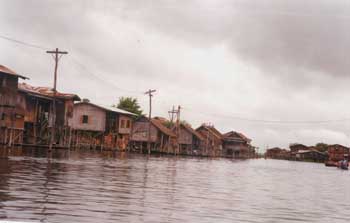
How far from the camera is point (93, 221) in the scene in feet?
23.7

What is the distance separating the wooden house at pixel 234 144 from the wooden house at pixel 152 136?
16883mm

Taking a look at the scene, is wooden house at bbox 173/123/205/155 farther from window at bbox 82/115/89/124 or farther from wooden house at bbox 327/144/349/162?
window at bbox 82/115/89/124

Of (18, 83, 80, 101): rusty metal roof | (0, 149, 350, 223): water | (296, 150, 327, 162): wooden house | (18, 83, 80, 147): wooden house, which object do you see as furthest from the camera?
(296, 150, 327, 162): wooden house

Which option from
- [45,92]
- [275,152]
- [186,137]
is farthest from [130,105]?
[275,152]

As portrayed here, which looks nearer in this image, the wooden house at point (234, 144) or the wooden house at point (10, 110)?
the wooden house at point (10, 110)

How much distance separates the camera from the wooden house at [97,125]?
45375 mm

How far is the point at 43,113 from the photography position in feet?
123

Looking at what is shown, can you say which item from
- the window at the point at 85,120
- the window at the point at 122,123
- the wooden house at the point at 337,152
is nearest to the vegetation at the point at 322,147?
the wooden house at the point at 337,152

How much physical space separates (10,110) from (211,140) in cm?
4551

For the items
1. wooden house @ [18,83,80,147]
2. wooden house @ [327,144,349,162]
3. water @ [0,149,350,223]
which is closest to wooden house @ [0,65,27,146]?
wooden house @ [18,83,80,147]

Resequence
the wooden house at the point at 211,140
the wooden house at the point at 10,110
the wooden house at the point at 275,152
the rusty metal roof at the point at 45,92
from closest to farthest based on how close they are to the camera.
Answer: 1. the wooden house at the point at 10,110
2. the rusty metal roof at the point at 45,92
3. the wooden house at the point at 211,140
4. the wooden house at the point at 275,152

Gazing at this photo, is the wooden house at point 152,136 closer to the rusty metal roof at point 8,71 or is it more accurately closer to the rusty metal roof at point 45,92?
the rusty metal roof at point 45,92

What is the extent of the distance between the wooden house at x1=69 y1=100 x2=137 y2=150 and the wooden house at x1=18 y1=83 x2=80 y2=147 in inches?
167

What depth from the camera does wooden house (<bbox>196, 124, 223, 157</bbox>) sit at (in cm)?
7112
